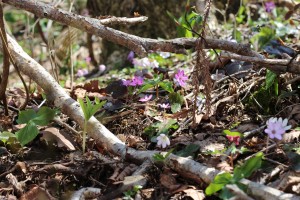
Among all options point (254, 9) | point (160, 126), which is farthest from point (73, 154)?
point (254, 9)

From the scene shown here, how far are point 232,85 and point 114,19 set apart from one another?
0.74 metres

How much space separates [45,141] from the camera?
8.69ft

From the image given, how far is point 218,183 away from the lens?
6.15 ft

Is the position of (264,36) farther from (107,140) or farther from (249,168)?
(249,168)

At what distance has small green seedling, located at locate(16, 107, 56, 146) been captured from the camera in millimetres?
2426

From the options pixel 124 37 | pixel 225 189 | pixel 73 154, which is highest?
pixel 124 37

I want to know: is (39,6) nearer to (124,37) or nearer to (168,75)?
(124,37)

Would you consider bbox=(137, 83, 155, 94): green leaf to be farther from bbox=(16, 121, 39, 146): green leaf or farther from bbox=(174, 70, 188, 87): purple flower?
bbox=(16, 121, 39, 146): green leaf

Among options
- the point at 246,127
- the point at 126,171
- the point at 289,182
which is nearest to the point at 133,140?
the point at 126,171

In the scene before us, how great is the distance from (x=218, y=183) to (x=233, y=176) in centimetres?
6

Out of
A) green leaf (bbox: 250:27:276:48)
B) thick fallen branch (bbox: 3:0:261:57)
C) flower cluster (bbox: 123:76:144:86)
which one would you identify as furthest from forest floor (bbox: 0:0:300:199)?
green leaf (bbox: 250:27:276:48)

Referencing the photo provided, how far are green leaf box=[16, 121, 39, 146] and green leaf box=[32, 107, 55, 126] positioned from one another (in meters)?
0.04

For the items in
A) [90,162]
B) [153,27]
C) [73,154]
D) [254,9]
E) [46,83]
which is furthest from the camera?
[254,9]

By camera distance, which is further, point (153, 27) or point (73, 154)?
point (153, 27)
